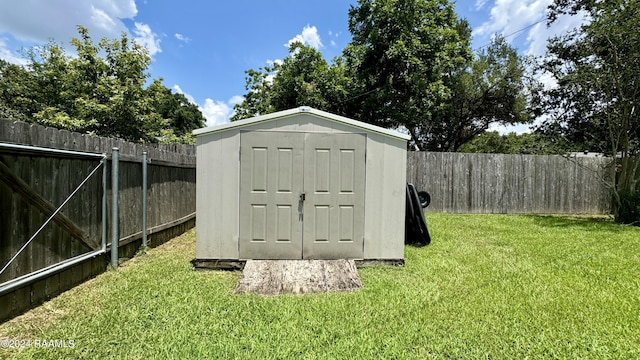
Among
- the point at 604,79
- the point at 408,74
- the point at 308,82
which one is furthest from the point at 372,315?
the point at 308,82

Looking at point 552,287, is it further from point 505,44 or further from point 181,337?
point 505,44

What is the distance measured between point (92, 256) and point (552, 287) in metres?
5.49

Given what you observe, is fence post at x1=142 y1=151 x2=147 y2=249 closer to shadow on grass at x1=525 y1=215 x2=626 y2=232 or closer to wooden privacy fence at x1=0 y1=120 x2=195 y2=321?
wooden privacy fence at x1=0 y1=120 x2=195 y2=321

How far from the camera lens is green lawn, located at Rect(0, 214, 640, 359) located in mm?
2355

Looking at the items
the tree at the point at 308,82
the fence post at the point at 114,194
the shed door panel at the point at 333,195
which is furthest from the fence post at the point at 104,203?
the tree at the point at 308,82

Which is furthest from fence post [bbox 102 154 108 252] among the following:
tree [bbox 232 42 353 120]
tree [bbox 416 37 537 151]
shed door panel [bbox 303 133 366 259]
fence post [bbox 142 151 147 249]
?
tree [bbox 416 37 537 151]

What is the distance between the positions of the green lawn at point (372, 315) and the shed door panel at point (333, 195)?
0.58 m

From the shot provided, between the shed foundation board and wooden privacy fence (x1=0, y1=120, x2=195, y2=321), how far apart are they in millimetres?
1868

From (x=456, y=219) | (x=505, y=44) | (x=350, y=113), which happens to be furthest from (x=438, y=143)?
(x=456, y=219)

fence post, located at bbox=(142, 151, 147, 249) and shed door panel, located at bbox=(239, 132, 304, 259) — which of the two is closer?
shed door panel, located at bbox=(239, 132, 304, 259)

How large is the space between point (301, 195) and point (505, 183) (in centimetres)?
828

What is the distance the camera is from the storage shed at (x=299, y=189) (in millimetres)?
4309

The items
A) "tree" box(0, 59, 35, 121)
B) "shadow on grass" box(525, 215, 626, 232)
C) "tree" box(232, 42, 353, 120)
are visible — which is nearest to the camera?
"shadow on grass" box(525, 215, 626, 232)

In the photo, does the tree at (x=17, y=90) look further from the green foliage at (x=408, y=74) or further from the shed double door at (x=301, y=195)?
the shed double door at (x=301, y=195)
